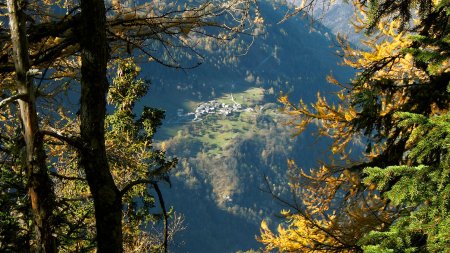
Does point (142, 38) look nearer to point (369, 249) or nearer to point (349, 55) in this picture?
point (369, 249)

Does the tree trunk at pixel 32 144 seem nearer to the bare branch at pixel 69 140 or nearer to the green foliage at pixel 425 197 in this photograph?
the bare branch at pixel 69 140

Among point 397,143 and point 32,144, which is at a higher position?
point 397,143

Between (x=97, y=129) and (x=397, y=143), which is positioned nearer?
(x=97, y=129)

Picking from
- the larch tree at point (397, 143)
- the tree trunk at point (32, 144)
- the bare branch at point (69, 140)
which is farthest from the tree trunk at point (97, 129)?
the larch tree at point (397, 143)

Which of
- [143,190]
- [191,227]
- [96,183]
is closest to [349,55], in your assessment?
[96,183]

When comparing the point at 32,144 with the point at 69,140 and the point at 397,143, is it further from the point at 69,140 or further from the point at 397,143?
the point at 397,143

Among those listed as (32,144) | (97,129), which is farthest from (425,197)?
(32,144)
